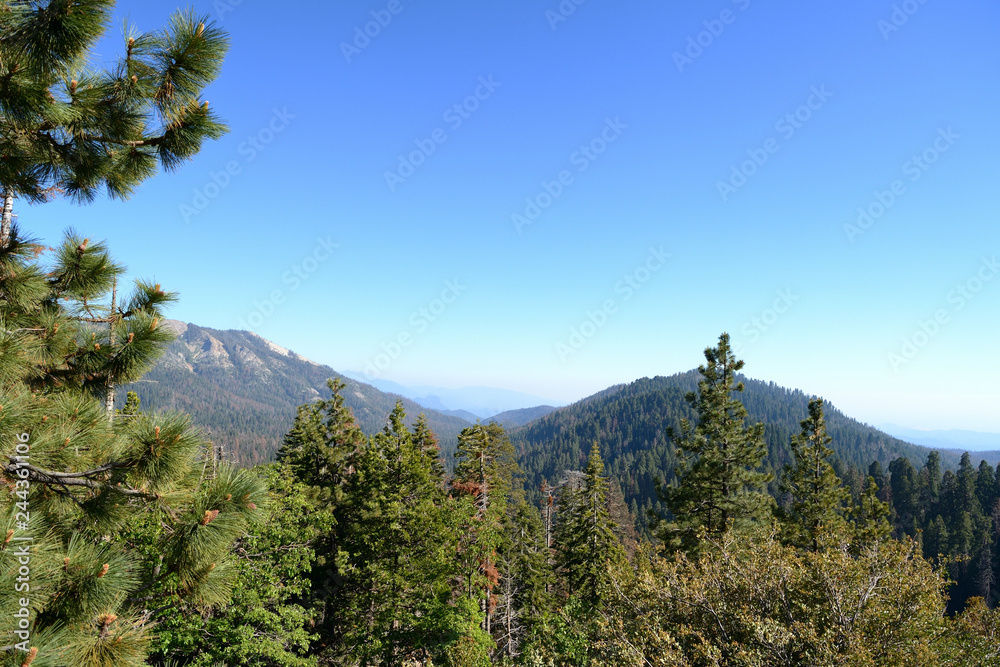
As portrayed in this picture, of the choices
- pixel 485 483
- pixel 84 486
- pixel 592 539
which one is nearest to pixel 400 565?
pixel 485 483

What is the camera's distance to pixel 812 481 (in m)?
20.5

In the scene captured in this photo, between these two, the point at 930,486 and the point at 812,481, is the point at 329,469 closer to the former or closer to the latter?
the point at 812,481

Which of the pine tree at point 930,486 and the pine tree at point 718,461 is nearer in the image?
the pine tree at point 718,461

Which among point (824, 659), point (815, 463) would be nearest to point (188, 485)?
point (824, 659)

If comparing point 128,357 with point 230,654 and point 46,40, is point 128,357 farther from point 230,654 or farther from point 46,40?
point 230,654

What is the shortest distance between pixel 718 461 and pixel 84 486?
62.8ft

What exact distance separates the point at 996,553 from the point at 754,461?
2831 inches

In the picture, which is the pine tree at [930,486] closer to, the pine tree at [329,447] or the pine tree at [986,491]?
the pine tree at [986,491]

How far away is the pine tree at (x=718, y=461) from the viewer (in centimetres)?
1764

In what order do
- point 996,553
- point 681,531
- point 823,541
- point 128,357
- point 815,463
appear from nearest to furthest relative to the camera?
Answer: 1. point 128,357
2. point 823,541
3. point 681,531
4. point 815,463
5. point 996,553

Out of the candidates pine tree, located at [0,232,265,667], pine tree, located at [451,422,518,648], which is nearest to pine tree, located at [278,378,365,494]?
pine tree, located at [451,422,518,648]

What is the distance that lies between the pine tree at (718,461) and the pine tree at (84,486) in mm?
17122

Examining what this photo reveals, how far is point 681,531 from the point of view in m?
18.8

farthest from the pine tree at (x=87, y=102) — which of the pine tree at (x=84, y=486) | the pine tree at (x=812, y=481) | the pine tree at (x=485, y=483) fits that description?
the pine tree at (x=812, y=481)
